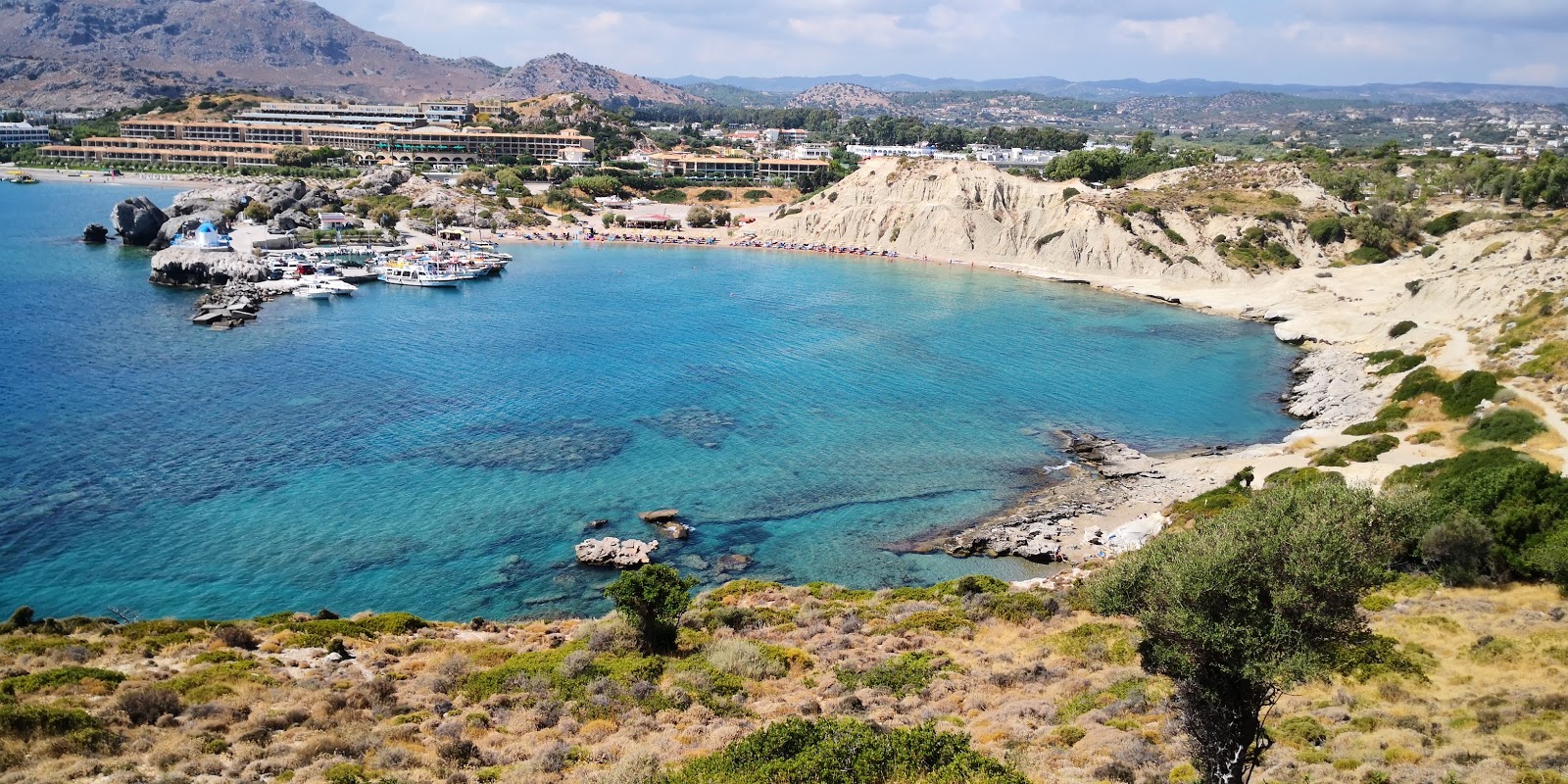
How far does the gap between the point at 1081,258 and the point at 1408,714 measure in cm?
9979

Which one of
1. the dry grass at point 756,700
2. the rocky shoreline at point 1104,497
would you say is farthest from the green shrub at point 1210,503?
the dry grass at point 756,700

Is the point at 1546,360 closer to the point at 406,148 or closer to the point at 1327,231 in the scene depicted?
the point at 1327,231

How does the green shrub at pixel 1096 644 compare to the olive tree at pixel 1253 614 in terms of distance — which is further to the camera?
the green shrub at pixel 1096 644

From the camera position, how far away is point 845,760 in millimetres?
16969

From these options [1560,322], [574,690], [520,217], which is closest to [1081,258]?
[1560,322]

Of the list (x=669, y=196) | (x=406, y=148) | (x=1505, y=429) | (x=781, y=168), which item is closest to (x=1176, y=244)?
(x=1505, y=429)

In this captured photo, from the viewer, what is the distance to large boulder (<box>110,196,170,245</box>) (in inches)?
4407

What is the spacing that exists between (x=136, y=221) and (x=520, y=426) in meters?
88.1

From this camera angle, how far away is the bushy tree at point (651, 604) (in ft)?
87.8

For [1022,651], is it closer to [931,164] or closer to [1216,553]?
[1216,553]

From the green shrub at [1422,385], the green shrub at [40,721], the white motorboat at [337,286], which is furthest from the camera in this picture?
the white motorboat at [337,286]

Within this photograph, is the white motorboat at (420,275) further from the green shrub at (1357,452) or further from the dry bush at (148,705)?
the dry bush at (148,705)

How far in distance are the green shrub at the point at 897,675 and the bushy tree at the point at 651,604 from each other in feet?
16.9

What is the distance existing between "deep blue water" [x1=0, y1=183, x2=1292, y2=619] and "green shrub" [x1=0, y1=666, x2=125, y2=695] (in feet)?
37.5
